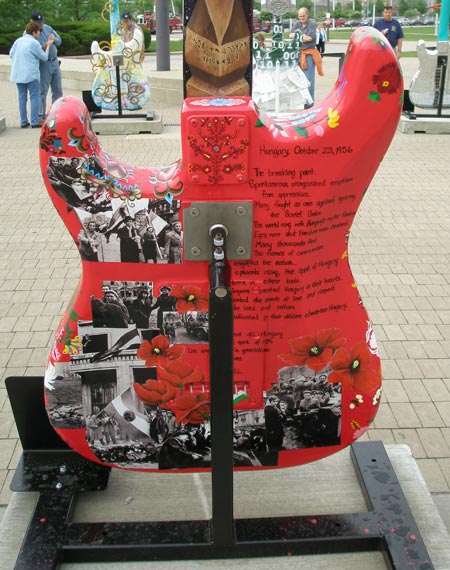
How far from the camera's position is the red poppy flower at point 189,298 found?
88.1 inches

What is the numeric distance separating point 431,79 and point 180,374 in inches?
361

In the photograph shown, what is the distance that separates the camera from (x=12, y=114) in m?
12.1

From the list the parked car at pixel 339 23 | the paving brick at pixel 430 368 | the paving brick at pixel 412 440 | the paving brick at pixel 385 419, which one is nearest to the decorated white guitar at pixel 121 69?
the paving brick at pixel 430 368

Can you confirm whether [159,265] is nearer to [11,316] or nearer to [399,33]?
[11,316]

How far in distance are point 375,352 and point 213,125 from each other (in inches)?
38.1

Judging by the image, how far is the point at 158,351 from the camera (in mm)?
2316

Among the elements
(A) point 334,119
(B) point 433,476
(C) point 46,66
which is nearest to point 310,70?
(C) point 46,66

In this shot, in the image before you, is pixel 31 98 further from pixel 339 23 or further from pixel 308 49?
pixel 339 23

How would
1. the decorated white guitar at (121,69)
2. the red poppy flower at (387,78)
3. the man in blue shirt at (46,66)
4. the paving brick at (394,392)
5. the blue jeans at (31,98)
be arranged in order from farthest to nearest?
the man in blue shirt at (46,66), the blue jeans at (31,98), the decorated white guitar at (121,69), the paving brick at (394,392), the red poppy flower at (387,78)

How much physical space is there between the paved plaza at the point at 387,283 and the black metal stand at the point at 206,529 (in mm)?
389

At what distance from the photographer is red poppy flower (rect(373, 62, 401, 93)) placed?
201 cm

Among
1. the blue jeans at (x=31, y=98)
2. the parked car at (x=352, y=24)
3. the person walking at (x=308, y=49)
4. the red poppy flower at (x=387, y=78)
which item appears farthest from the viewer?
the parked car at (x=352, y=24)

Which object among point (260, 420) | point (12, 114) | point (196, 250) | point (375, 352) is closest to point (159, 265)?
point (196, 250)

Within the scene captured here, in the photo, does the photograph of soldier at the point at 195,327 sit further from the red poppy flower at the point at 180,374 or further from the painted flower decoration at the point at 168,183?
the painted flower decoration at the point at 168,183
